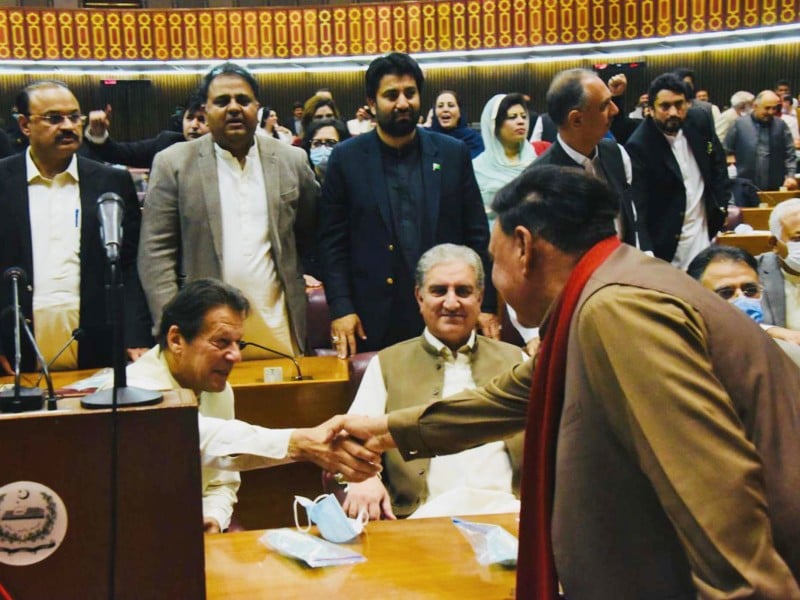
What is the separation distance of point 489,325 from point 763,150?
5964 millimetres

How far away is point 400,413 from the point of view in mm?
2199

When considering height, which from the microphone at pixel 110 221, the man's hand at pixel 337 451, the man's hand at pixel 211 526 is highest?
the microphone at pixel 110 221

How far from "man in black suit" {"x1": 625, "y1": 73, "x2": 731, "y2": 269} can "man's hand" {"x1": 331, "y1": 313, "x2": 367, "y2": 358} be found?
167cm

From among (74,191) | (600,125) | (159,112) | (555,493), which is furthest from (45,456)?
A: (159,112)

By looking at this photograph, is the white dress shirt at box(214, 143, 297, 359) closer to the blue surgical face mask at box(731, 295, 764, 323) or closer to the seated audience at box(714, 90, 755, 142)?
the blue surgical face mask at box(731, 295, 764, 323)

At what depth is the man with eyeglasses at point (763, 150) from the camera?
846 centimetres

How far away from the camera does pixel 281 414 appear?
3.27 m

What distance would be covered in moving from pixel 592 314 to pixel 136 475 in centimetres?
76

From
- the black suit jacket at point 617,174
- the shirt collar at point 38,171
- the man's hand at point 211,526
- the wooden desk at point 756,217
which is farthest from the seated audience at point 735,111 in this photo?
the man's hand at point 211,526

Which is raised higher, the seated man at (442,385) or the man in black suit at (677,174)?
the man in black suit at (677,174)

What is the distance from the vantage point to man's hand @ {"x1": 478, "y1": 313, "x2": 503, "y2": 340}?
3533mm

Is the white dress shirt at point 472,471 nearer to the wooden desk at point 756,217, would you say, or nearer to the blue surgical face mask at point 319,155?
the blue surgical face mask at point 319,155

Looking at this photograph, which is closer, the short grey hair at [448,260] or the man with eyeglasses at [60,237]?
the short grey hair at [448,260]

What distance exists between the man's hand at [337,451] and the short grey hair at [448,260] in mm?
809
